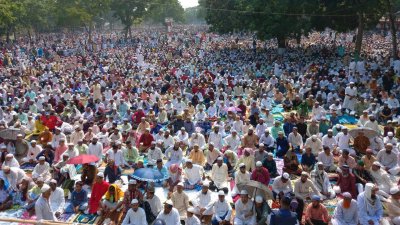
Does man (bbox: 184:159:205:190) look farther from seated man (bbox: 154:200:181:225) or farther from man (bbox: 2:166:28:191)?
man (bbox: 2:166:28:191)

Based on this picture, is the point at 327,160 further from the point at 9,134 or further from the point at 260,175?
the point at 9,134

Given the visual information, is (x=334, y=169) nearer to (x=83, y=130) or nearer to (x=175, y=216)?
(x=175, y=216)

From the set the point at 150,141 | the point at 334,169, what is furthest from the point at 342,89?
the point at 150,141

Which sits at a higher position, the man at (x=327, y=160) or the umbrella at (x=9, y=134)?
the umbrella at (x=9, y=134)

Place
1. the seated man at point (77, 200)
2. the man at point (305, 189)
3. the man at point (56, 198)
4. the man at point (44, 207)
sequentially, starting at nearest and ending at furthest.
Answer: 1. the man at point (44, 207)
2. the man at point (56, 198)
3. the man at point (305, 189)
4. the seated man at point (77, 200)

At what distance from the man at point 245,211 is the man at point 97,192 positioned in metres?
2.16

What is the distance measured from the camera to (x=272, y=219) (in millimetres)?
5598

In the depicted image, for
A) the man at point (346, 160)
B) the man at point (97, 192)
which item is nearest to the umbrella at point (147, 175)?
the man at point (97, 192)

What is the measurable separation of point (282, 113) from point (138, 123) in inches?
184

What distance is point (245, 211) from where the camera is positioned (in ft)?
20.1

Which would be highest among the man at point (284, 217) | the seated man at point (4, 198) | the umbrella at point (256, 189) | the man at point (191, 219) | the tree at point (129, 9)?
the tree at point (129, 9)

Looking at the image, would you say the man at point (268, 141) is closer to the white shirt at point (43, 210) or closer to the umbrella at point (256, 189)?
the umbrella at point (256, 189)

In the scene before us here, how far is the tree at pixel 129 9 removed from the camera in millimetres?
44531

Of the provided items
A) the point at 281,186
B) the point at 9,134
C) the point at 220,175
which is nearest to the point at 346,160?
the point at 281,186
